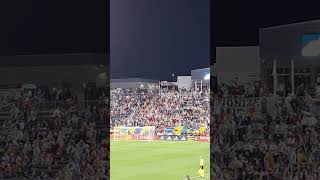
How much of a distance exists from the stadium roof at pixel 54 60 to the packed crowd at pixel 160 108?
1722cm

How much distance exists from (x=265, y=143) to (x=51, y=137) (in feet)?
9.50

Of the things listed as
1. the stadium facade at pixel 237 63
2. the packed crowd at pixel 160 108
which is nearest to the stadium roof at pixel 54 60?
the stadium facade at pixel 237 63

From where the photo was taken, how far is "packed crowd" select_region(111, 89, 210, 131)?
83.8ft

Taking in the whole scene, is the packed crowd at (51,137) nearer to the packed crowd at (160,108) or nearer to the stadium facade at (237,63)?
the stadium facade at (237,63)

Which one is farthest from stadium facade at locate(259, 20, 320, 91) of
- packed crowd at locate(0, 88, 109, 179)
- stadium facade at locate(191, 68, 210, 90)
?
stadium facade at locate(191, 68, 210, 90)

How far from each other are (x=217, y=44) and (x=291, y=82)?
1.28m

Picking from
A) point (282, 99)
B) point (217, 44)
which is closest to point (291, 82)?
point (282, 99)

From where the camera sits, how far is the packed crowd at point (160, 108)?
83.8 ft

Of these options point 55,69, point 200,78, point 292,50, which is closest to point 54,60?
point 55,69

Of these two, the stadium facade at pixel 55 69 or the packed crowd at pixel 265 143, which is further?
the stadium facade at pixel 55 69

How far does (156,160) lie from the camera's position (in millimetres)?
15430

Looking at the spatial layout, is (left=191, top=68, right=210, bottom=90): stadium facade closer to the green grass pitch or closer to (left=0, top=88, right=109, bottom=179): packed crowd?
the green grass pitch

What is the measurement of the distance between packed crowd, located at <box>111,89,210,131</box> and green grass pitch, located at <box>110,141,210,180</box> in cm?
440

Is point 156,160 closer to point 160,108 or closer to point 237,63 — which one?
point 237,63
